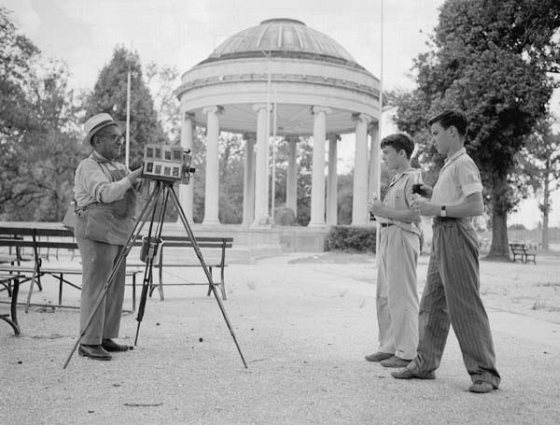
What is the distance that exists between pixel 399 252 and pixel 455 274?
31.5 inches

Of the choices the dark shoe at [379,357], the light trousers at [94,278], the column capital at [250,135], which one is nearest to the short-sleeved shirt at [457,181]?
the dark shoe at [379,357]

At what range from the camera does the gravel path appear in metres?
4.33

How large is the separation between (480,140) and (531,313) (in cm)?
1795

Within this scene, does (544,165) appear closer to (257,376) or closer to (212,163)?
(212,163)

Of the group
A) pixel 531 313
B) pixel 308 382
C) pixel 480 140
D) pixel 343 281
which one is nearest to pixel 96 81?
pixel 480 140

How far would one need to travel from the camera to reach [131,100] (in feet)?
154

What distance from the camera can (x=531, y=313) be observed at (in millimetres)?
10305

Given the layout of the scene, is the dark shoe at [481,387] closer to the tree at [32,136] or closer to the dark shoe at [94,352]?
the dark shoe at [94,352]

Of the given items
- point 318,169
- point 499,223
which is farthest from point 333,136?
point 499,223

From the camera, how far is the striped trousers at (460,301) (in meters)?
A: 5.10

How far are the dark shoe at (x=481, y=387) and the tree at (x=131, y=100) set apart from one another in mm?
41991

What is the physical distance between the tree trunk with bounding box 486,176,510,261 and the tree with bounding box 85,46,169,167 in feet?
81.7

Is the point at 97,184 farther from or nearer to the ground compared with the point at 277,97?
nearer to the ground

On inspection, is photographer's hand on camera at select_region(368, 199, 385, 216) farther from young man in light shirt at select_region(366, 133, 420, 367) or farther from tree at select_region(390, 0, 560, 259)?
tree at select_region(390, 0, 560, 259)
